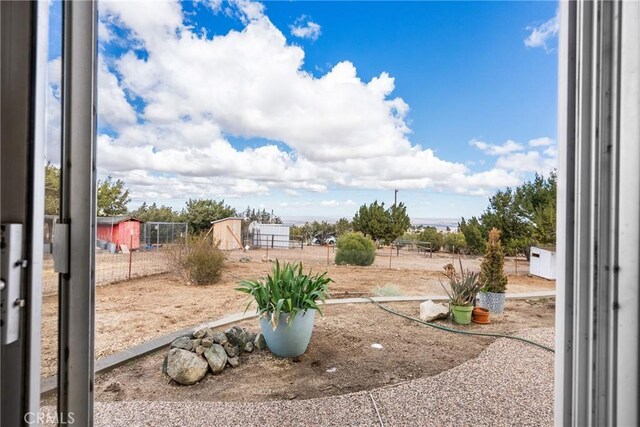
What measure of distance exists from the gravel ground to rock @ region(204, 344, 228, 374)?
0.30m

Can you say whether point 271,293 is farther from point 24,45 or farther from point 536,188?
point 536,188

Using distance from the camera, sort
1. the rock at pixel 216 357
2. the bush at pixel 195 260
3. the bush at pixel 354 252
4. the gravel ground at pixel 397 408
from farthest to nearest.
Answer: the bush at pixel 354 252 < the bush at pixel 195 260 < the rock at pixel 216 357 < the gravel ground at pixel 397 408

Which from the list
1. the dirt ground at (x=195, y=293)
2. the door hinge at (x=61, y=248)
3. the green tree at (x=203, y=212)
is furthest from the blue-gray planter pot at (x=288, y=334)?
the green tree at (x=203, y=212)

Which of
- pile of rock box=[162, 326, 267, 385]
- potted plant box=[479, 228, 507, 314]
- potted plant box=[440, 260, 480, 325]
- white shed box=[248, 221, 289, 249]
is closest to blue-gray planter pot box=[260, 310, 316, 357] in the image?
pile of rock box=[162, 326, 267, 385]

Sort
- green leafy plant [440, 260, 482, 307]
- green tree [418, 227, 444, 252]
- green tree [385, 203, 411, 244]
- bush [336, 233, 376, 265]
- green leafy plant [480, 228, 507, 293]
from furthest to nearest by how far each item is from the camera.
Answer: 1. green tree [385, 203, 411, 244]
2. green tree [418, 227, 444, 252]
3. bush [336, 233, 376, 265]
4. green leafy plant [480, 228, 507, 293]
5. green leafy plant [440, 260, 482, 307]

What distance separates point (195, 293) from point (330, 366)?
2.49m

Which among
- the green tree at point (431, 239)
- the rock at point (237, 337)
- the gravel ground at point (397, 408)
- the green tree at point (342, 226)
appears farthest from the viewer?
the green tree at point (431, 239)

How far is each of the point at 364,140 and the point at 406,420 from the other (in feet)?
12.3

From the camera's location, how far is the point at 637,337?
406mm

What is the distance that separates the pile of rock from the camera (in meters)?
1.65

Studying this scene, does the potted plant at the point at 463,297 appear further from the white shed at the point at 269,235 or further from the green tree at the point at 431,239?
the white shed at the point at 269,235

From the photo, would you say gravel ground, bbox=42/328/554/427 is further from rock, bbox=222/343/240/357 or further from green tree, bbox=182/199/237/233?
→ green tree, bbox=182/199/237/233
